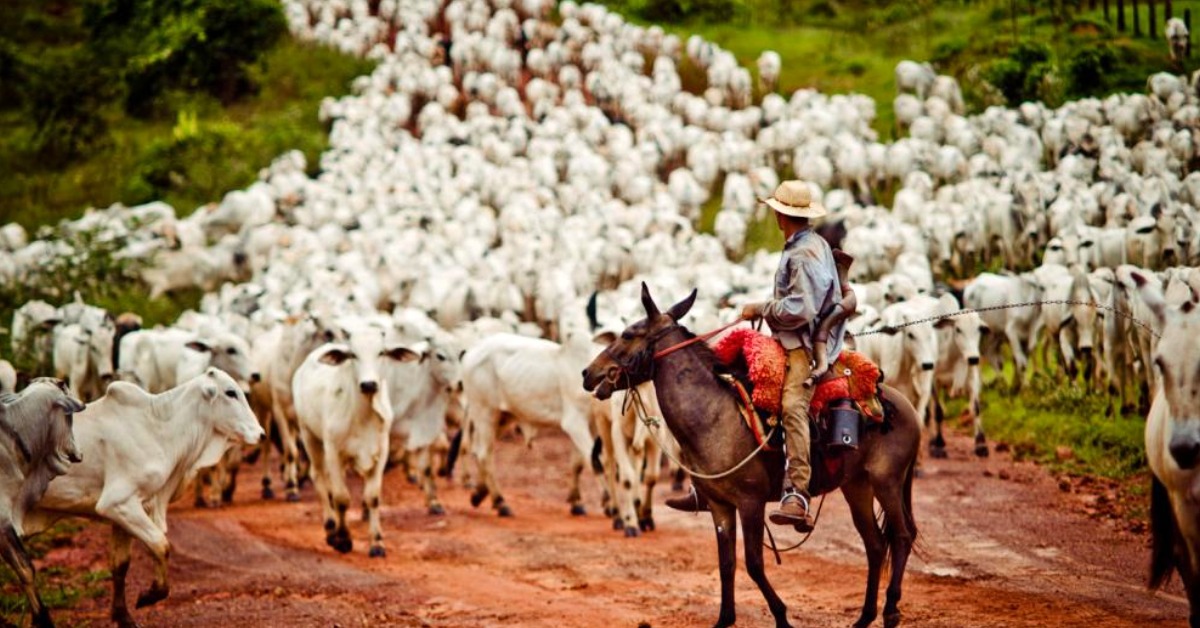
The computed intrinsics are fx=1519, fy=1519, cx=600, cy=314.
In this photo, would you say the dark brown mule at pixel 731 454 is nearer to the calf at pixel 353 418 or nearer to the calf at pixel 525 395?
the calf at pixel 353 418

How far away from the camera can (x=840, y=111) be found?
3750cm

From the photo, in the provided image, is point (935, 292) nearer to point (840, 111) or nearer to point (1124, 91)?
point (1124, 91)

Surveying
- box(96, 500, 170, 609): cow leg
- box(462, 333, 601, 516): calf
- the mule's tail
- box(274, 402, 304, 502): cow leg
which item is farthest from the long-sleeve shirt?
box(274, 402, 304, 502): cow leg

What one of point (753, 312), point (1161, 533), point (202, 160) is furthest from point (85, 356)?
point (202, 160)

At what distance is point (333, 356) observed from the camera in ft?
44.3

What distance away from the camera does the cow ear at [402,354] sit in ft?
46.0

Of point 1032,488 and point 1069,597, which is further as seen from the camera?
point 1032,488

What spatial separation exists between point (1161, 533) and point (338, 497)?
7.58 metres

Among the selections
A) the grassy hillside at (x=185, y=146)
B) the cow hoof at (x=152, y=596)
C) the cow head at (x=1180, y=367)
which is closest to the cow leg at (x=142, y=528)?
the cow hoof at (x=152, y=596)

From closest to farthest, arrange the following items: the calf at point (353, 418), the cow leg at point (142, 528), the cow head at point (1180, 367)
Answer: the cow head at point (1180, 367)
the cow leg at point (142, 528)
the calf at point (353, 418)

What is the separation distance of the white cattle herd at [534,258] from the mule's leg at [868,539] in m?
1.96

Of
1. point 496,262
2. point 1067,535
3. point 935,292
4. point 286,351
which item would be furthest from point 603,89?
point 1067,535

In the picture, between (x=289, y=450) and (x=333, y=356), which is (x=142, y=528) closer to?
(x=333, y=356)

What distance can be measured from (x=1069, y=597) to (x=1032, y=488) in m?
5.10
